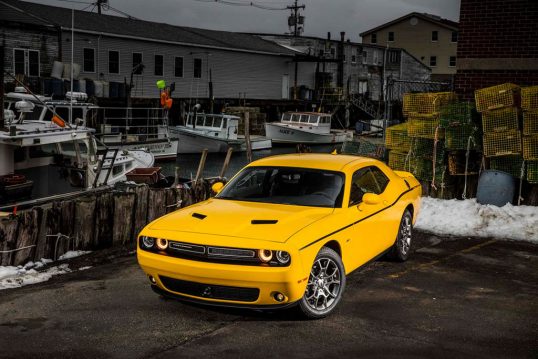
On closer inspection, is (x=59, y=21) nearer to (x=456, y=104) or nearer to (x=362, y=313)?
(x=456, y=104)

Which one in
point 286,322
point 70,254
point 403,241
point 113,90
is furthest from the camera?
point 113,90

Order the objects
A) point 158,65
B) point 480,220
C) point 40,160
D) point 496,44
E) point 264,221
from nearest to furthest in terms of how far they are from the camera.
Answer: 1. point 264,221
2. point 480,220
3. point 40,160
4. point 496,44
5. point 158,65

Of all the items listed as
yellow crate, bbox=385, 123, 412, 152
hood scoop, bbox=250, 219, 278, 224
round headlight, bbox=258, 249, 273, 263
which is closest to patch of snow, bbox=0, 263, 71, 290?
hood scoop, bbox=250, 219, 278, 224

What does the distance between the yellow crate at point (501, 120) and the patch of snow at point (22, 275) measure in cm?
861

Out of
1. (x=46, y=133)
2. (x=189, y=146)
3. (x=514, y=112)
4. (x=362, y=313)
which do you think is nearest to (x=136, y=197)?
(x=46, y=133)

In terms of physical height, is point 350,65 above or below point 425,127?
above

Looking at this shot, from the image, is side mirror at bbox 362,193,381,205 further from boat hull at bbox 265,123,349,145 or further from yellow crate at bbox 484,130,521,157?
boat hull at bbox 265,123,349,145

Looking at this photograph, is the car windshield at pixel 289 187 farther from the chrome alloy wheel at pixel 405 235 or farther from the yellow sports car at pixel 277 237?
the chrome alloy wheel at pixel 405 235

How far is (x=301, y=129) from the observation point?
43.6 m

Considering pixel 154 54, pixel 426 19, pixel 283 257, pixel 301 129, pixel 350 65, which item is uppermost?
pixel 426 19

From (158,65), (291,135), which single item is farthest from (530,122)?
(158,65)

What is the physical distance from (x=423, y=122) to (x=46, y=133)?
25.9ft

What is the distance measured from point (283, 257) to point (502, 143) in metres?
8.21

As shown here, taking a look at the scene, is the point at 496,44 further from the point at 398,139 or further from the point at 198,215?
the point at 198,215
